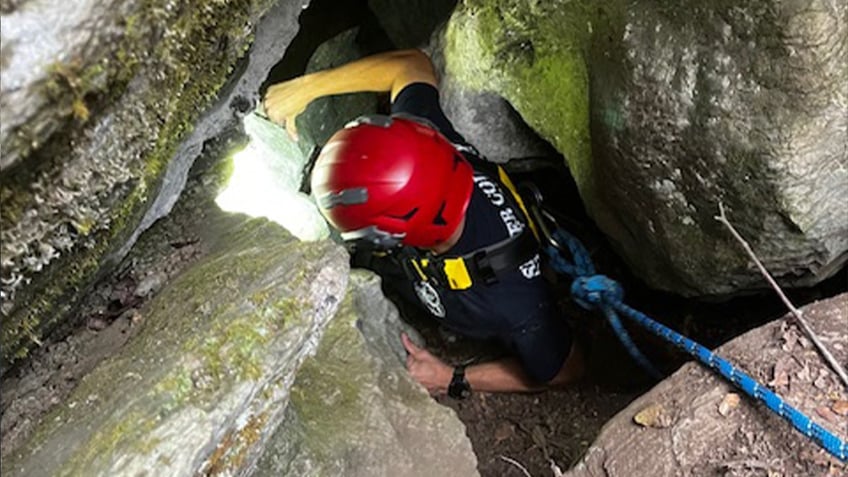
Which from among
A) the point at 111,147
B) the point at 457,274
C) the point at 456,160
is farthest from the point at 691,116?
the point at 111,147

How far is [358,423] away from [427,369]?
1692 mm

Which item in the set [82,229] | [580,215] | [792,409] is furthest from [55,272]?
[580,215]

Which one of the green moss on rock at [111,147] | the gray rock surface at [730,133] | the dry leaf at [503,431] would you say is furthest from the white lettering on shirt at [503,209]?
the green moss on rock at [111,147]

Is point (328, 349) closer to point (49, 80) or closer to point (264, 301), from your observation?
point (264, 301)

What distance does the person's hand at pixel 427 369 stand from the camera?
5367 millimetres

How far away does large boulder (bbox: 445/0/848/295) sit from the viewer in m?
3.19

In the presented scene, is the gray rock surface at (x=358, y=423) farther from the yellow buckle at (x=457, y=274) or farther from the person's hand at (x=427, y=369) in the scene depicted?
the person's hand at (x=427, y=369)

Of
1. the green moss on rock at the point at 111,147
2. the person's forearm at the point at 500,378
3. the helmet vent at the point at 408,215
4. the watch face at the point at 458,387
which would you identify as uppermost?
the green moss on rock at the point at 111,147

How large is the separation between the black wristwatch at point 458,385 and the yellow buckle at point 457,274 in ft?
2.34

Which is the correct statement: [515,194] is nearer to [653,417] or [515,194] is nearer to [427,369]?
[427,369]

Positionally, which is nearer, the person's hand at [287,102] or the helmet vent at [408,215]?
the helmet vent at [408,215]

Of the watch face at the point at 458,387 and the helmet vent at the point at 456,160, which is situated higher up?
the helmet vent at the point at 456,160

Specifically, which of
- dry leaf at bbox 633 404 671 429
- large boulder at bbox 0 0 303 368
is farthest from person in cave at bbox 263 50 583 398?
dry leaf at bbox 633 404 671 429

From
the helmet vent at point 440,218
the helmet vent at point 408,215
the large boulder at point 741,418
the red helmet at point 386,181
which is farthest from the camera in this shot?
the helmet vent at point 440,218
